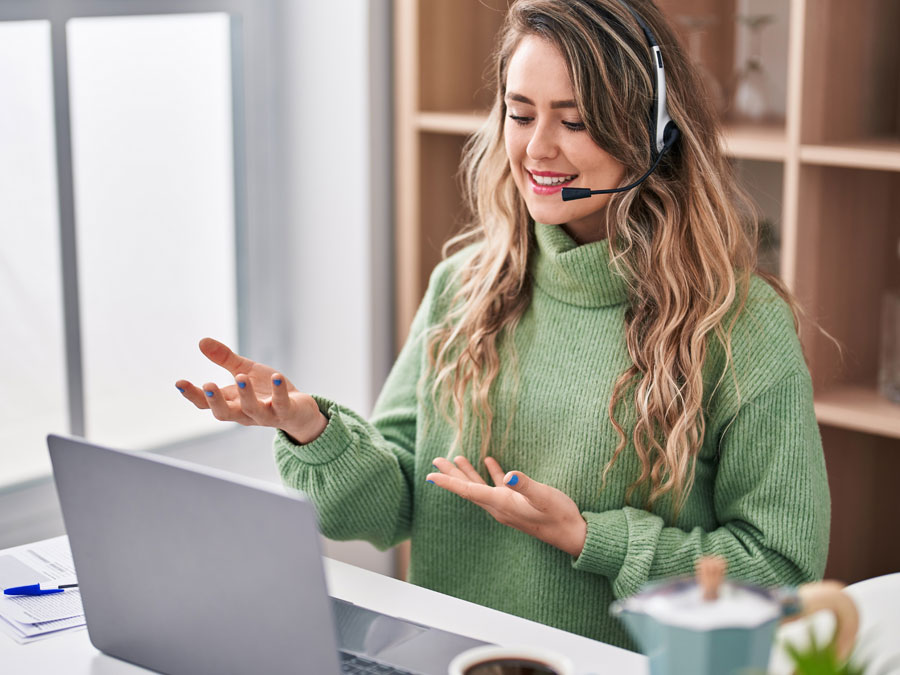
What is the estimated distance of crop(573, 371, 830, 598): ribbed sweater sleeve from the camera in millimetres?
1364

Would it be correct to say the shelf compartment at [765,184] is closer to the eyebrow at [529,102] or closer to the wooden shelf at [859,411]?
the wooden shelf at [859,411]

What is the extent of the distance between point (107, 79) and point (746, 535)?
136cm

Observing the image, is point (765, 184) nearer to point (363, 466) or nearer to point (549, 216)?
point (549, 216)

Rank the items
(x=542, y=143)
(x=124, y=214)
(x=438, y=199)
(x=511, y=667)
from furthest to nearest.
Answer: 1. (x=438, y=199)
2. (x=124, y=214)
3. (x=542, y=143)
4. (x=511, y=667)

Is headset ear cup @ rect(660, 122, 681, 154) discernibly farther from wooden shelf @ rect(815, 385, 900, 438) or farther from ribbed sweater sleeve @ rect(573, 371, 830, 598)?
wooden shelf @ rect(815, 385, 900, 438)

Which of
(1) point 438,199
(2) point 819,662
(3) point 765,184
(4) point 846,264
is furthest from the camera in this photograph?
(1) point 438,199

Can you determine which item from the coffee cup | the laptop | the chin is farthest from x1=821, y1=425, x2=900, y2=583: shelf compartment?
the coffee cup

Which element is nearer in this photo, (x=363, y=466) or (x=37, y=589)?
(x=37, y=589)

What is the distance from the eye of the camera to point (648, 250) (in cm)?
145

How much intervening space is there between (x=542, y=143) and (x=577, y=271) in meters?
0.18

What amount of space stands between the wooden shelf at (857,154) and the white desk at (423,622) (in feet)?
3.18

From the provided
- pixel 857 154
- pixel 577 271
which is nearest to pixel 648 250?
pixel 577 271

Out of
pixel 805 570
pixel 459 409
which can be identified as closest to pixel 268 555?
pixel 459 409

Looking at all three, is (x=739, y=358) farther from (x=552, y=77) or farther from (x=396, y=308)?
(x=396, y=308)
